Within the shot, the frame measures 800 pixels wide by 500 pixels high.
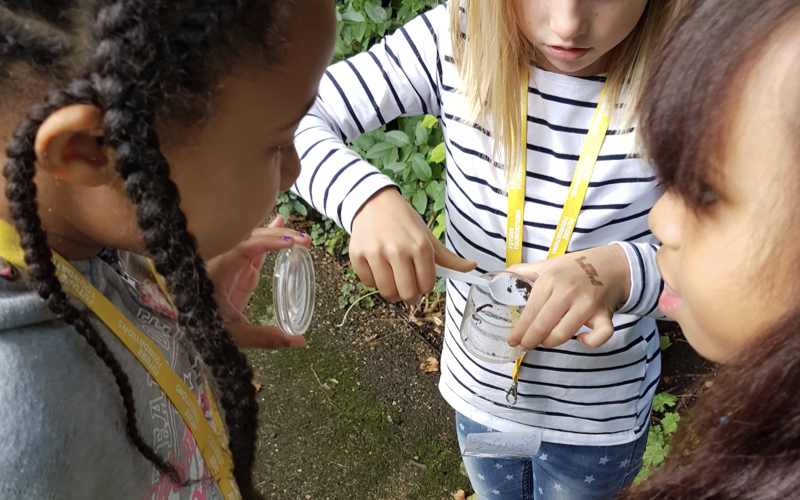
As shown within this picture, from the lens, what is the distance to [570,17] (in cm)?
104

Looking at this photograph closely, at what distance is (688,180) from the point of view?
0.69 metres

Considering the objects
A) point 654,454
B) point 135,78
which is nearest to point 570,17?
point 135,78

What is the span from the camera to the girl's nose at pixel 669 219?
0.80 m

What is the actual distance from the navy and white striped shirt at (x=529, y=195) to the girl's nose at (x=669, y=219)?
365 millimetres

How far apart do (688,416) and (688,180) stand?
34 cm

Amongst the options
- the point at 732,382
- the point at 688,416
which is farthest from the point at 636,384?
the point at 732,382

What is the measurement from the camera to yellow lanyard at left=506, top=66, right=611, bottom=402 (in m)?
1.22

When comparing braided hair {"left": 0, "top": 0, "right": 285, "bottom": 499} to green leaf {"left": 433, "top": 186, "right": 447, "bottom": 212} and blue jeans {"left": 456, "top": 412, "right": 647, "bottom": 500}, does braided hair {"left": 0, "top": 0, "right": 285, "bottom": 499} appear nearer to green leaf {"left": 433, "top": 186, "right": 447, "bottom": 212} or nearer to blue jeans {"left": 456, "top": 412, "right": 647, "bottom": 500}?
blue jeans {"left": 456, "top": 412, "right": 647, "bottom": 500}

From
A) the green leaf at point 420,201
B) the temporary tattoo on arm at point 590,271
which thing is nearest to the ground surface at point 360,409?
the green leaf at point 420,201

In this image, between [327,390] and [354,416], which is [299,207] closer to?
[327,390]

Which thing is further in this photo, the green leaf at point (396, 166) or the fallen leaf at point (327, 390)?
the fallen leaf at point (327, 390)

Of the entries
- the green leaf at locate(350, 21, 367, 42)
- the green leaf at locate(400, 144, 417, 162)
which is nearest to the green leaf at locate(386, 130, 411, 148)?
the green leaf at locate(400, 144, 417, 162)

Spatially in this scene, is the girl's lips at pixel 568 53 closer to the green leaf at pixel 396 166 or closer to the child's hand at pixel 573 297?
the child's hand at pixel 573 297

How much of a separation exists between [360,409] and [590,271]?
1.59 meters
